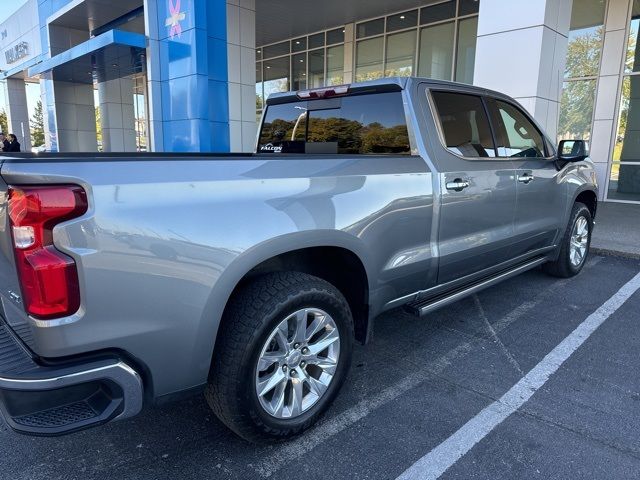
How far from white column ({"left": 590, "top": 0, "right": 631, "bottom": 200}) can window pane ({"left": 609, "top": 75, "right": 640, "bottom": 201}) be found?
8.4 inches

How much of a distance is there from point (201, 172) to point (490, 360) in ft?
8.23

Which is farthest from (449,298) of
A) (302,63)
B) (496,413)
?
(302,63)

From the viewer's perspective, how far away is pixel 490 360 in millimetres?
3479

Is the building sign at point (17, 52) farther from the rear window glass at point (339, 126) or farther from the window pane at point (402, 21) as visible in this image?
the rear window glass at point (339, 126)

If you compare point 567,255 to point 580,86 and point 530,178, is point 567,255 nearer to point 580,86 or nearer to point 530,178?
point 530,178

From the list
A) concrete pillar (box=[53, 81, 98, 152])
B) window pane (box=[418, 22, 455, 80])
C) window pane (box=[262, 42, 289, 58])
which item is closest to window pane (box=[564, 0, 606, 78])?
window pane (box=[418, 22, 455, 80])

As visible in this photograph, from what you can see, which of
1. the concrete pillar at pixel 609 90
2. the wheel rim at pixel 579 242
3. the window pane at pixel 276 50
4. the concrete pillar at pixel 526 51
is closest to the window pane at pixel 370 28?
the window pane at pixel 276 50

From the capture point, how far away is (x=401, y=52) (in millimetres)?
14820

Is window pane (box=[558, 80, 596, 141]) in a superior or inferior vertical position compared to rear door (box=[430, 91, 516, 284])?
superior

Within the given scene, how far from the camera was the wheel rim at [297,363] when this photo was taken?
2.40 m

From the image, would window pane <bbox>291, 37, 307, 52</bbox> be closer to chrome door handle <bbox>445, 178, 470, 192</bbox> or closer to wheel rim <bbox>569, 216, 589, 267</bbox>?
wheel rim <bbox>569, 216, 589, 267</bbox>

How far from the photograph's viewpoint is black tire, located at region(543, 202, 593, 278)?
5070 mm

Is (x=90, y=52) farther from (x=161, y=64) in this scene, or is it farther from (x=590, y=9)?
(x=590, y=9)

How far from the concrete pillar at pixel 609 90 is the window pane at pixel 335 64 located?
8.22 m
